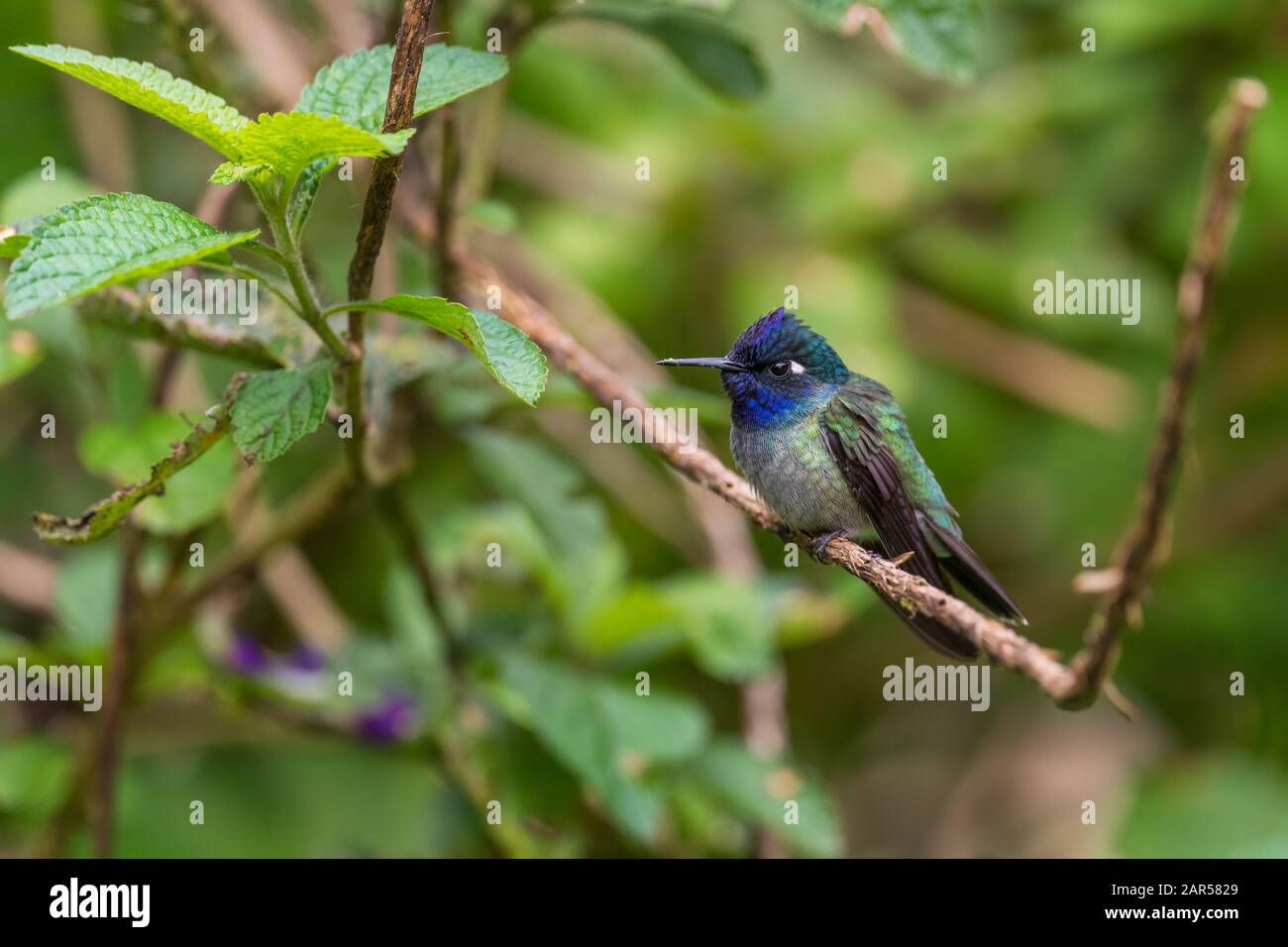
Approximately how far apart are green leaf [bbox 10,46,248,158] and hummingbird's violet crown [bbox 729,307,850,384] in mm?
945

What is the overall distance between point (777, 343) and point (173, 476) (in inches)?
44.5

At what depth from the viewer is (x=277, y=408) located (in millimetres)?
1639

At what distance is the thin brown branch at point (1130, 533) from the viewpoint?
5.54 ft

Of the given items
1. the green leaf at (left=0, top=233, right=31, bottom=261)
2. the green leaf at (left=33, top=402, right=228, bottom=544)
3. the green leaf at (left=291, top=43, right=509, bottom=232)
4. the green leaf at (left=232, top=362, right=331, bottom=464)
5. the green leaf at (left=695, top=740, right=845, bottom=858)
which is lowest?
the green leaf at (left=695, top=740, right=845, bottom=858)

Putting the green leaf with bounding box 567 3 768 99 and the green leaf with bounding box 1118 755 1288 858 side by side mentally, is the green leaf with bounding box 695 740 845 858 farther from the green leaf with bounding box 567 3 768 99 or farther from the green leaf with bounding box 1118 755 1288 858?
the green leaf with bounding box 1118 755 1288 858

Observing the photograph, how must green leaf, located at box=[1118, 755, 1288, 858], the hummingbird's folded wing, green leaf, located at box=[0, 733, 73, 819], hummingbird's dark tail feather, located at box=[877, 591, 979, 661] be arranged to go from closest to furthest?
hummingbird's dark tail feather, located at box=[877, 591, 979, 661] < the hummingbird's folded wing < green leaf, located at box=[0, 733, 73, 819] < green leaf, located at box=[1118, 755, 1288, 858]

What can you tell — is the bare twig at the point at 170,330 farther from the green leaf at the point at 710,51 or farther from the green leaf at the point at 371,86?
the green leaf at the point at 710,51

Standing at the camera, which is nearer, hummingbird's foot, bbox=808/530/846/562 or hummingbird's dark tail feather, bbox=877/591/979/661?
hummingbird's dark tail feather, bbox=877/591/979/661

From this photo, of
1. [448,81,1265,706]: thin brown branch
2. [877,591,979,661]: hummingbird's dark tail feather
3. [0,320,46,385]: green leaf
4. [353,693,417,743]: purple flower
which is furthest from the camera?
[353,693,417,743]: purple flower

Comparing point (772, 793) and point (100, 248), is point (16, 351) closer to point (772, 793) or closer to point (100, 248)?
point (100, 248)

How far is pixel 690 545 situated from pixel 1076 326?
1.59 metres

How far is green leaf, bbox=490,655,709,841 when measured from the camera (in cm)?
268

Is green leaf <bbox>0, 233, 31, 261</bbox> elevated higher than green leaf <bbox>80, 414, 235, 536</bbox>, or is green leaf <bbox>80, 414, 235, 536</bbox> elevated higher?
green leaf <bbox>0, 233, 31, 261</bbox>

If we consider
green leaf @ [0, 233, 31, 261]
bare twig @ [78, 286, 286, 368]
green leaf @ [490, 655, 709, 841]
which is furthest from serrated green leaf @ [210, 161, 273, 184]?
green leaf @ [490, 655, 709, 841]
